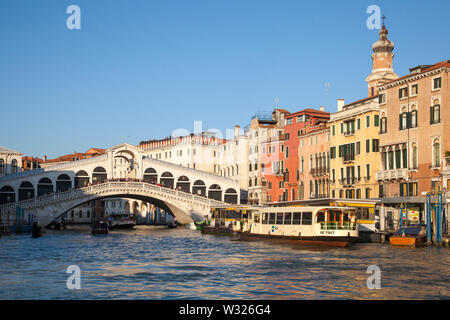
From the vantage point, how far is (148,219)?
87.5 metres

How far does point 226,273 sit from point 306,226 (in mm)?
12803

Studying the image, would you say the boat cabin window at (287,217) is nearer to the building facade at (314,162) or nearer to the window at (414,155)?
the window at (414,155)

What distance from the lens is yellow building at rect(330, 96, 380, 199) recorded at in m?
45.0

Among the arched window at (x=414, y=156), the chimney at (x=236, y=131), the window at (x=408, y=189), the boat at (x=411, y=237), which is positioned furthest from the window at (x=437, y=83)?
the chimney at (x=236, y=131)

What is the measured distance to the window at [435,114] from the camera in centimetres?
3819

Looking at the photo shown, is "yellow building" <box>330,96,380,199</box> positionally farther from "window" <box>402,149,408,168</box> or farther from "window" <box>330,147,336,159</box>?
"window" <box>402,149,408,168</box>

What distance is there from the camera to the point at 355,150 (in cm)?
4681

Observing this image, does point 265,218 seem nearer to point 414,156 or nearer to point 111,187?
point 414,156

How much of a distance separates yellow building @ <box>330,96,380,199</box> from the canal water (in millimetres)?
13023

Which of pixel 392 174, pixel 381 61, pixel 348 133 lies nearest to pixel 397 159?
pixel 392 174

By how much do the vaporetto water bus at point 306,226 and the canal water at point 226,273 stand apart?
112 centimetres

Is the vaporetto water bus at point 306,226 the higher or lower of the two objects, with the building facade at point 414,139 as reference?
lower
